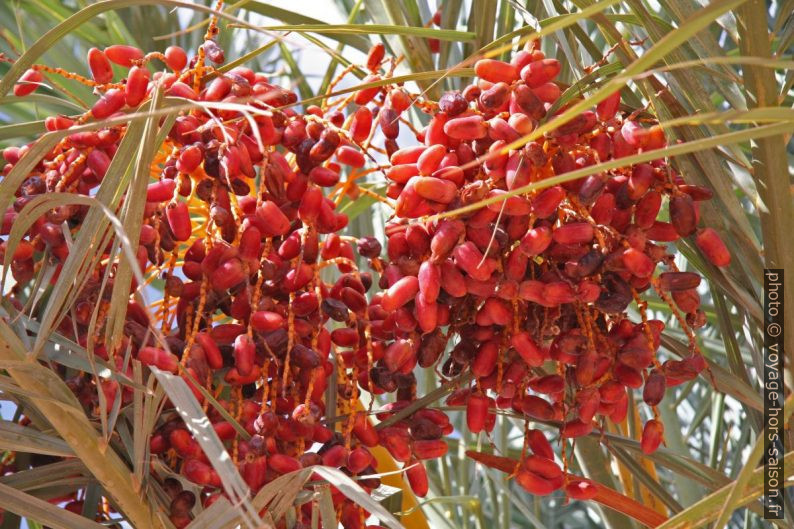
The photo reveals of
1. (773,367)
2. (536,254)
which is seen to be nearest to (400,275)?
(536,254)

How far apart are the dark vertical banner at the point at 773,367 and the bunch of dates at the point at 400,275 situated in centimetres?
5

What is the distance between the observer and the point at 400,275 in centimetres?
84

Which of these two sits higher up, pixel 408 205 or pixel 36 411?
pixel 408 205

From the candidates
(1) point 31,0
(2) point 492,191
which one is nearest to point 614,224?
(2) point 492,191

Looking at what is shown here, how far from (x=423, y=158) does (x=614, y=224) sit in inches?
6.0

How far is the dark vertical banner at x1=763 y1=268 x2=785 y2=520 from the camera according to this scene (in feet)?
2.75

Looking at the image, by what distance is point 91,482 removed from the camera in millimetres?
875

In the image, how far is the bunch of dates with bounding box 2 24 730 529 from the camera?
0.80 metres

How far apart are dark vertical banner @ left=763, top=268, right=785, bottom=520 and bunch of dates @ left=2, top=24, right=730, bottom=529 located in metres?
0.05

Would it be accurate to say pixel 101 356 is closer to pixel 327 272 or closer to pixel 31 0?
pixel 327 272

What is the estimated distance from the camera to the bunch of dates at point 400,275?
802mm

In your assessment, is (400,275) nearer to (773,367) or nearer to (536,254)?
(536,254)

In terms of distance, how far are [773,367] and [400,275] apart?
30 centimetres

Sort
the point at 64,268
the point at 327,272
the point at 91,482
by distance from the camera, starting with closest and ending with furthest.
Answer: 1. the point at 64,268
2. the point at 91,482
3. the point at 327,272
